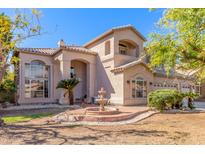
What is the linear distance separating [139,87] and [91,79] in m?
5.82

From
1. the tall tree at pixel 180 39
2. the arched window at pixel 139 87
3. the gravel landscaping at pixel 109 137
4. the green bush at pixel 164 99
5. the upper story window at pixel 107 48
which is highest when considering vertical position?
the upper story window at pixel 107 48

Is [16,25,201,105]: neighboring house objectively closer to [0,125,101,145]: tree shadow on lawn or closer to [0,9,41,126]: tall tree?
[0,9,41,126]: tall tree

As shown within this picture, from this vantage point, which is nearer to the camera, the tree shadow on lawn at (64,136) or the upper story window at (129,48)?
the tree shadow on lawn at (64,136)

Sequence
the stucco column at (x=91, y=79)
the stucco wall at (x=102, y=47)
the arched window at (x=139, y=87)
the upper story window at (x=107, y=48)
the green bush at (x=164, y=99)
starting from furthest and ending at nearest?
the stucco column at (x=91, y=79)
the upper story window at (x=107, y=48)
the stucco wall at (x=102, y=47)
the arched window at (x=139, y=87)
the green bush at (x=164, y=99)

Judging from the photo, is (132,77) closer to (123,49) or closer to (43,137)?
(123,49)

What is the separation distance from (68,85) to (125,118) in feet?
29.7

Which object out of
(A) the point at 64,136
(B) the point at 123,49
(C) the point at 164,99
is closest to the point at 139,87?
(B) the point at 123,49

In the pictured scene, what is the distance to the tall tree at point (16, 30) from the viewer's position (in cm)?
1006

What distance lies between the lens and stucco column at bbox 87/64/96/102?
22219mm

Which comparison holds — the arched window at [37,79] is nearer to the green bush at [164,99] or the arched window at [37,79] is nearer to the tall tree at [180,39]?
the green bush at [164,99]

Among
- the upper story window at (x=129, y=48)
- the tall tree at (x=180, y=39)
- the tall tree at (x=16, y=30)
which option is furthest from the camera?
the upper story window at (x=129, y=48)

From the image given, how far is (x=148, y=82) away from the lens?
21.1 meters

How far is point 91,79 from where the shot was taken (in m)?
22.4

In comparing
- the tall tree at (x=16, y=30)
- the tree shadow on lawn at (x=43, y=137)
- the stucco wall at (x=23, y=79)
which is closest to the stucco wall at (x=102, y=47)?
the stucco wall at (x=23, y=79)
